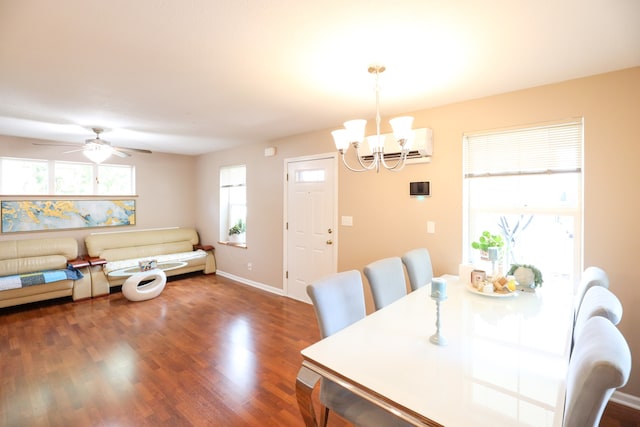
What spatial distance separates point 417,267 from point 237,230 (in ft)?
12.2

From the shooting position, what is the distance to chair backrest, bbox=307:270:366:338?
1.65 meters

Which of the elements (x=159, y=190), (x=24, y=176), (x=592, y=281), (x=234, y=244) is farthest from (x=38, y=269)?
(x=592, y=281)

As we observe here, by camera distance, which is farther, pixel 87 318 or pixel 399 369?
pixel 87 318

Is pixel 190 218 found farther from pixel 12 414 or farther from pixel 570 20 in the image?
pixel 570 20

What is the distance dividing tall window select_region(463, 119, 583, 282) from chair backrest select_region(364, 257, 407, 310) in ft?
3.09

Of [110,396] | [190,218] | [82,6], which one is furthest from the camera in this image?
[190,218]

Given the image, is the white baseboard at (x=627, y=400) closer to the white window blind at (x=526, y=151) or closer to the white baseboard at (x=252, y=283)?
the white window blind at (x=526, y=151)

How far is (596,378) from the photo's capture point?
0.80 metres

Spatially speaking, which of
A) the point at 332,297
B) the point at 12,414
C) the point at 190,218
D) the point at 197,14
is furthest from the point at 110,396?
the point at 190,218

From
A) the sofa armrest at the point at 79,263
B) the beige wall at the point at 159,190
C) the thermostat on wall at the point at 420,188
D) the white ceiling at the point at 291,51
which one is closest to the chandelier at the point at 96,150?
the white ceiling at the point at 291,51

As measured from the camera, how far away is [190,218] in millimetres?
6297

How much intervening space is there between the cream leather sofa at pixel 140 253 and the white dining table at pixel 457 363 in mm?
4256

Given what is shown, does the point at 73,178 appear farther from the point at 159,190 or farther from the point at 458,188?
the point at 458,188

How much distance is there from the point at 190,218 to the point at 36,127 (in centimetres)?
293
